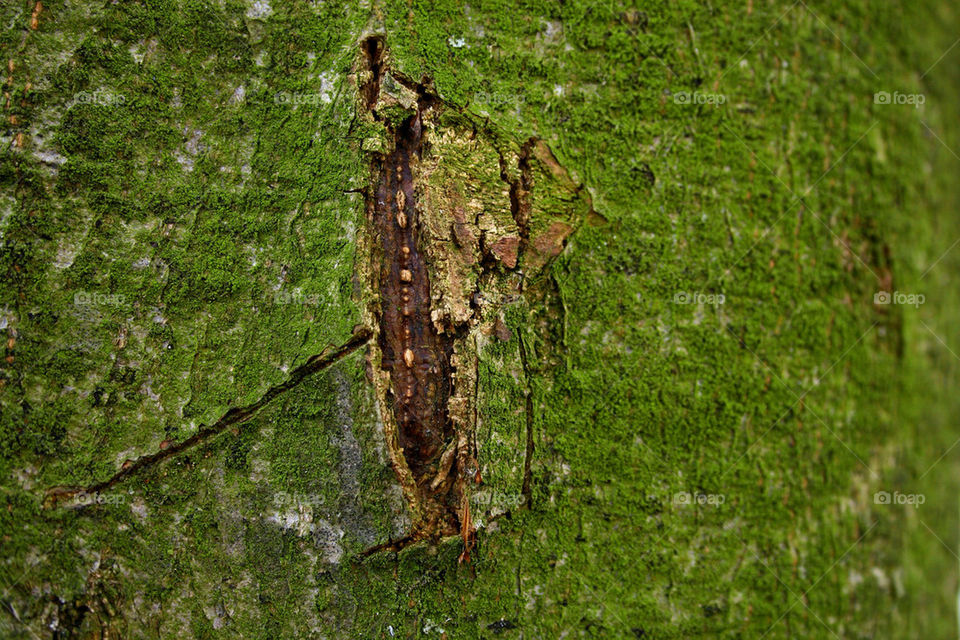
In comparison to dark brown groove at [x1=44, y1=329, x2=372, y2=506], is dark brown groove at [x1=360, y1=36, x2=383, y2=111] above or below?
above

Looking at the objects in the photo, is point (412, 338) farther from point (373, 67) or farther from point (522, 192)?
point (373, 67)

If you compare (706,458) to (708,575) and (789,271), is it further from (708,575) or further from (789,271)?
(789,271)

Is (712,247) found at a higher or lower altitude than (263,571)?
higher

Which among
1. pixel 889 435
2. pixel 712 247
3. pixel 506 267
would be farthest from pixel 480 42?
pixel 889 435

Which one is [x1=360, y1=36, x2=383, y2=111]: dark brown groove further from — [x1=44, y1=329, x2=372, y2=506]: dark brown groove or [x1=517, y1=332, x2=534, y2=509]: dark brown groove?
[x1=517, y1=332, x2=534, y2=509]: dark brown groove

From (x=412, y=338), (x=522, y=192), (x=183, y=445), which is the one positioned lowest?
(x=183, y=445)

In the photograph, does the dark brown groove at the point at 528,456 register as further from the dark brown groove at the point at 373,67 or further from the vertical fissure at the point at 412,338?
the dark brown groove at the point at 373,67

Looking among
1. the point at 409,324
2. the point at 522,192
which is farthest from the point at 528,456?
the point at 522,192

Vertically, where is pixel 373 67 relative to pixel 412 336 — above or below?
above

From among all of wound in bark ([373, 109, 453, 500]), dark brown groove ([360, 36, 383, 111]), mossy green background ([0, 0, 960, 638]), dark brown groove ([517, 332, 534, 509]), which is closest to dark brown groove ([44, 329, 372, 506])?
mossy green background ([0, 0, 960, 638])
